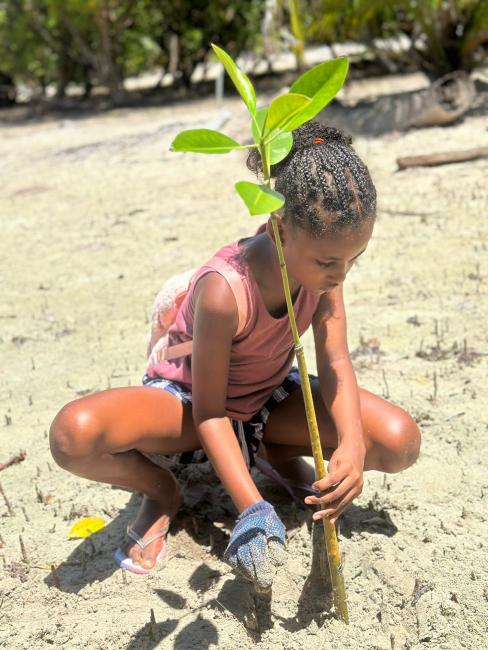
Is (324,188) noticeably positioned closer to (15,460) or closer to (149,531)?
(149,531)

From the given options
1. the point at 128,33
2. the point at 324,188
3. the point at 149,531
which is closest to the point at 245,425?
the point at 149,531

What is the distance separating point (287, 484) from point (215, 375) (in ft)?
2.04

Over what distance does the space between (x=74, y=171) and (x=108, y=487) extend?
5.15m

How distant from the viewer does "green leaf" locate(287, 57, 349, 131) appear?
1299 millimetres

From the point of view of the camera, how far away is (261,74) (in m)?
14.9

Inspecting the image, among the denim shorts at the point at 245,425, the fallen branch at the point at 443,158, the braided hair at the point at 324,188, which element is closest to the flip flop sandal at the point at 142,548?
the denim shorts at the point at 245,425

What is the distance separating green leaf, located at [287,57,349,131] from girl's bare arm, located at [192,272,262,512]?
63cm

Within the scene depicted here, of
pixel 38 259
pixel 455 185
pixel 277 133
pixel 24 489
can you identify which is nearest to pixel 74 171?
pixel 38 259

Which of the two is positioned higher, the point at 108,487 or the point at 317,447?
the point at 317,447

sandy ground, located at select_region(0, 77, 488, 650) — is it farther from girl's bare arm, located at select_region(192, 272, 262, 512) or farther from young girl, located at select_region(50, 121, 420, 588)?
girl's bare arm, located at select_region(192, 272, 262, 512)

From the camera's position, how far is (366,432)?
6.89ft

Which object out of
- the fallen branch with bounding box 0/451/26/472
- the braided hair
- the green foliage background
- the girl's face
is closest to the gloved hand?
the girl's face

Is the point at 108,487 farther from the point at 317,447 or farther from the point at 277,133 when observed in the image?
the point at 277,133

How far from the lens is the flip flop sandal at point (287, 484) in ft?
7.68
